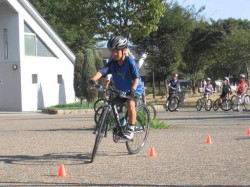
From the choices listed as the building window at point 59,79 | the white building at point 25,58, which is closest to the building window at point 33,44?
the white building at point 25,58

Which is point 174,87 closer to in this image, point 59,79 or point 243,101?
point 243,101

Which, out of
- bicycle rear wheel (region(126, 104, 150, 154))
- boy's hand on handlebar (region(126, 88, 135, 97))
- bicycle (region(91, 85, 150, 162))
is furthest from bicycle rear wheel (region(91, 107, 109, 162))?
bicycle rear wheel (region(126, 104, 150, 154))

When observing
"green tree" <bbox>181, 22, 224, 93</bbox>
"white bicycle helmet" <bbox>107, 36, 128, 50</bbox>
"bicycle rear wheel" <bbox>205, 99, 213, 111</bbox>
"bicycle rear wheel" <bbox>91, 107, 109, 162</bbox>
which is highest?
"green tree" <bbox>181, 22, 224, 93</bbox>

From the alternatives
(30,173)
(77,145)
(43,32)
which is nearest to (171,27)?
(43,32)

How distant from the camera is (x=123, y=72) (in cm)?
766

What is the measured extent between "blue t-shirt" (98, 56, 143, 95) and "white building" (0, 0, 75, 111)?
21.2 metres

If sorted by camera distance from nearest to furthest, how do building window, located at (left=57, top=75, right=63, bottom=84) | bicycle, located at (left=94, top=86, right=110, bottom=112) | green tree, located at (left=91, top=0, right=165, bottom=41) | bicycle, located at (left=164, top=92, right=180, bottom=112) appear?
bicycle, located at (left=94, top=86, right=110, bottom=112) → green tree, located at (left=91, top=0, right=165, bottom=41) → bicycle, located at (left=164, top=92, right=180, bottom=112) → building window, located at (left=57, top=75, right=63, bottom=84)

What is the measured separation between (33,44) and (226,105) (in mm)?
12385

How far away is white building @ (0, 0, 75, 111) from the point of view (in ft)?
92.8

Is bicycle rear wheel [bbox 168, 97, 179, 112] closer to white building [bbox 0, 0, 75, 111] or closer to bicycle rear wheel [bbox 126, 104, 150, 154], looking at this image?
white building [bbox 0, 0, 75, 111]

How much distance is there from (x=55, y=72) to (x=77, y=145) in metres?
22.5

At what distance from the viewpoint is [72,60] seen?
32.8 meters

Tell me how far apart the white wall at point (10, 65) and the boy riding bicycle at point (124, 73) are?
2130cm

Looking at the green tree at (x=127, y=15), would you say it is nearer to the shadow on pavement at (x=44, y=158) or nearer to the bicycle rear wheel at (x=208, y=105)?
the bicycle rear wheel at (x=208, y=105)
